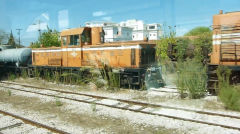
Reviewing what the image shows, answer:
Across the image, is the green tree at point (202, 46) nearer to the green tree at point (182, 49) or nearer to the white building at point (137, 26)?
the green tree at point (182, 49)

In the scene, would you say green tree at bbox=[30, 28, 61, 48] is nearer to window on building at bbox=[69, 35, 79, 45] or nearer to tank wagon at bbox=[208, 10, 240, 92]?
window on building at bbox=[69, 35, 79, 45]

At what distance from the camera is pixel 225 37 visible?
824cm

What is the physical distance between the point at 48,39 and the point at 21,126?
16211 millimetres

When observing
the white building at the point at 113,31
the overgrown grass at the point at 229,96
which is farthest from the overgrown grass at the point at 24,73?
A: the overgrown grass at the point at 229,96

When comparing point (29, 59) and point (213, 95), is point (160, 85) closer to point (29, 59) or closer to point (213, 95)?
point (213, 95)

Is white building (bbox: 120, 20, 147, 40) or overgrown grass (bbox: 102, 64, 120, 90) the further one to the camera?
white building (bbox: 120, 20, 147, 40)

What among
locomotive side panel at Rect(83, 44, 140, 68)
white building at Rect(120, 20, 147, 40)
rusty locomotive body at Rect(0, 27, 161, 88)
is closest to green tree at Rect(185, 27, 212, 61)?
rusty locomotive body at Rect(0, 27, 161, 88)

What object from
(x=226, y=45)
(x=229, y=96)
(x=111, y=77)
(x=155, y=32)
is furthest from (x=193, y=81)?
(x=155, y=32)

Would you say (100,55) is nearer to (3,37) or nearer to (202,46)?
(202,46)

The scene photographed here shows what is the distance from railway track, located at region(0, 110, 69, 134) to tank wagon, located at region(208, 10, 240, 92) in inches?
249

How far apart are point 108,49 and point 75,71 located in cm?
282

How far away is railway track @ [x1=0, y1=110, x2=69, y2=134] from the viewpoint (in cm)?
539

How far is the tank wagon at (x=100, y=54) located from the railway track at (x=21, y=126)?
527 cm

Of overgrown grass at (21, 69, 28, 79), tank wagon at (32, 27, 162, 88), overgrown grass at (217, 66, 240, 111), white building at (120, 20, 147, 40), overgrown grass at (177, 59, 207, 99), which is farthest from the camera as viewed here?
white building at (120, 20, 147, 40)
